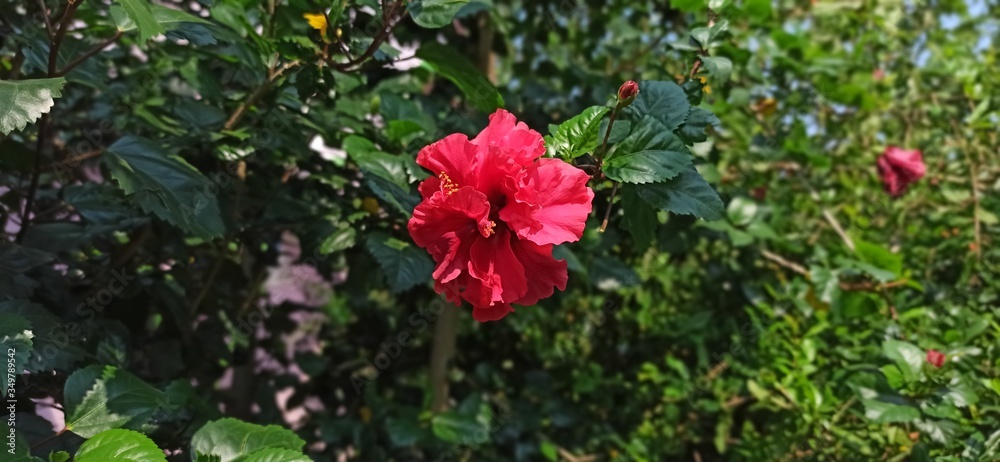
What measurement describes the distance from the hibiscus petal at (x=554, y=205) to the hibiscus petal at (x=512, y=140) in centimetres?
2

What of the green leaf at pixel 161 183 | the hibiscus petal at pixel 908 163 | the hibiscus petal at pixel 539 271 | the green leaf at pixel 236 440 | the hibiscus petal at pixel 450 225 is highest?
the hibiscus petal at pixel 450 225

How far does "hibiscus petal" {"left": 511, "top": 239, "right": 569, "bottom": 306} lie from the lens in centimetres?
81

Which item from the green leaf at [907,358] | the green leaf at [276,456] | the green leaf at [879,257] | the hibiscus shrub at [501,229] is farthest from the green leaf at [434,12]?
the green leaf at [879,257]

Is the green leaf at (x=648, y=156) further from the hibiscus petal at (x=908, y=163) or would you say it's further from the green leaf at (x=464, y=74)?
the hibiscus petal at (x=908, y=163)

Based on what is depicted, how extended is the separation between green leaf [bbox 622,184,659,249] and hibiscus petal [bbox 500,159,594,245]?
0.15 metres

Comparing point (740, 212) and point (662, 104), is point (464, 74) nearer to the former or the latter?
point (662, 104)

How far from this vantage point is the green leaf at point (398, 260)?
1090 millimetres

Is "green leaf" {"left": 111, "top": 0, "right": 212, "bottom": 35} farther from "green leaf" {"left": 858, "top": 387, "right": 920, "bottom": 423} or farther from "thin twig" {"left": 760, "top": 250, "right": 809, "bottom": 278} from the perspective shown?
"thin twig" {"left": 760, "top": 250, "right": 809, "bottom": 278}

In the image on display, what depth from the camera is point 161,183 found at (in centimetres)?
99

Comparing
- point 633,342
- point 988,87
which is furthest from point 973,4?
point 633,342

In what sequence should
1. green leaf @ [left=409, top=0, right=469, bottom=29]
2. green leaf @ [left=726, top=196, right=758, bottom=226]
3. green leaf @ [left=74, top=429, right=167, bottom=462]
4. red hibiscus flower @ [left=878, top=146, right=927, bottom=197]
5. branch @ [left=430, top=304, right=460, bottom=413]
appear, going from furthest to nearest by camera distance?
branch @ [left=430, top=304, right=460, bottom=413]
red hibiscus flower @ [left=878, top=146, right=927, bottom=197]
green leaf @ [left=726, top=196, right=758, bottom=226]
green leaf @ [left=409, top=0, right=469, bottom=29]
green leaf @ [left=74, top=429, right=167, bottom=462]

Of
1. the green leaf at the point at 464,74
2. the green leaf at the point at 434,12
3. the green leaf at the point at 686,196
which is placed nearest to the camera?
the green leaf at the point at 686,196

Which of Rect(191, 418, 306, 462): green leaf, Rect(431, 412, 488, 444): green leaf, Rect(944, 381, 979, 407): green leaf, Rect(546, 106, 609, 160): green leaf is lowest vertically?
Rect(431, 412, 488, 444): green leaf

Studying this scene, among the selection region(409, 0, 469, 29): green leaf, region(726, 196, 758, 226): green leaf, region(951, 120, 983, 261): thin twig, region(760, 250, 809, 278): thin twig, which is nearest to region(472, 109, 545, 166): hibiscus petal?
region(409, 0, 469, 29): green leaf
